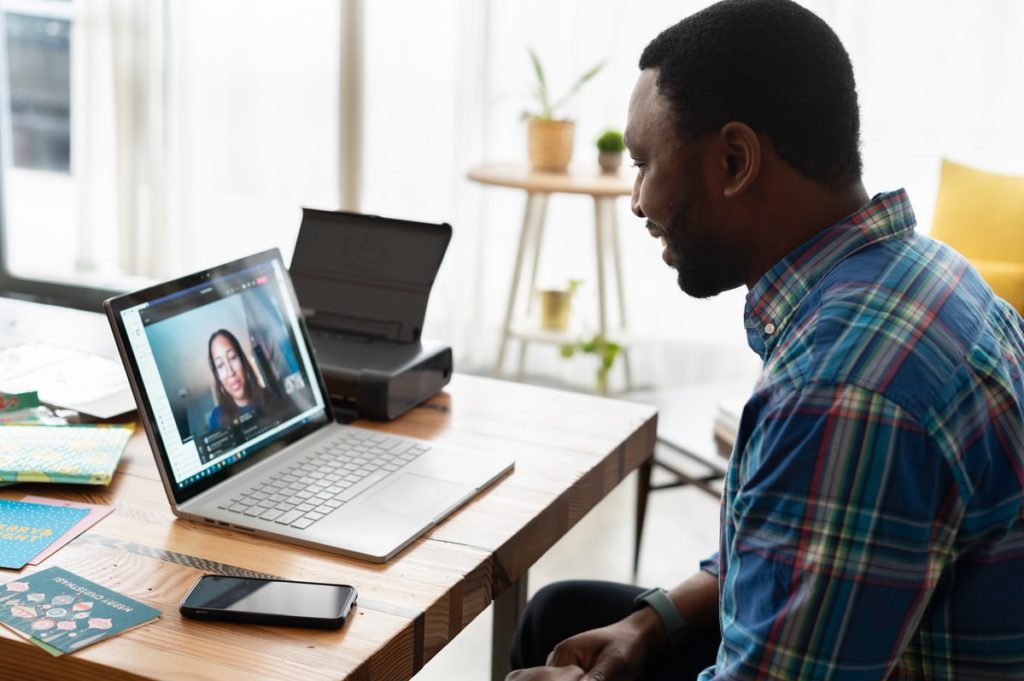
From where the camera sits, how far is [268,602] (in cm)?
Result: 99

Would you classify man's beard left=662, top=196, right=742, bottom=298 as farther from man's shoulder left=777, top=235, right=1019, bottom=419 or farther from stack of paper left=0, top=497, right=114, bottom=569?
stack of paper left=0, top=497, right=114, bottom=569

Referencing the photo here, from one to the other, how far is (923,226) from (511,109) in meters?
1.35

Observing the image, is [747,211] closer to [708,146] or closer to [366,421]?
[708,146]

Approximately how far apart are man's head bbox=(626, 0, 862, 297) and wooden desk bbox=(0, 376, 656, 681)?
1.20 feet

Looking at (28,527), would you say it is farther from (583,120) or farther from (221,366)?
(583,120)

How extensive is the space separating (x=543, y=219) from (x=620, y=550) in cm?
118

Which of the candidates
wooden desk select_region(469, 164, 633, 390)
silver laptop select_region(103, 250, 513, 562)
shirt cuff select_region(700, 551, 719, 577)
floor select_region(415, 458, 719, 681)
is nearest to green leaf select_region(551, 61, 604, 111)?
wooden desk select_region(469, 164, 633, 390)

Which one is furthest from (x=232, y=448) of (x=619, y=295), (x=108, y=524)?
(x=619, y=295)

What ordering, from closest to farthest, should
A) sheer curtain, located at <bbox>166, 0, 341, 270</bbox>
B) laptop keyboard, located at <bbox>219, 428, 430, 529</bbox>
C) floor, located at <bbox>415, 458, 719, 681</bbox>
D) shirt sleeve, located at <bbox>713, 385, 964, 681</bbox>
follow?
shirt sleeve, located at <bbox>713, 385, 964, 681</bbox>, laptop keyboard, located at <bbox>219, 428, 430, 529</bbox>, floor, located at <bbox>415, 458, 719, 681</bbox>, sheer curtain, located at <bbox>166, 0, 341, 270</bbox>

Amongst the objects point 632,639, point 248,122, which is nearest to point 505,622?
point 632,639

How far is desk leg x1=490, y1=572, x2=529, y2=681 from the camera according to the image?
1.57 metres

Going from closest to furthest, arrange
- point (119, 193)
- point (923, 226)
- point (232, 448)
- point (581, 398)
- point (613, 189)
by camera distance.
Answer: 1. point (232, 448)
2. point (581, 398)
3. point (613, 189)
4. point (923, 226)
5. point (119, 193)

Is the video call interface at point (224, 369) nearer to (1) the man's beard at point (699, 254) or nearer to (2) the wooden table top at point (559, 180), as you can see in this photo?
(1) the man's beard at point (699, 254)

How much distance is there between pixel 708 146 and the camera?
3.37ft
